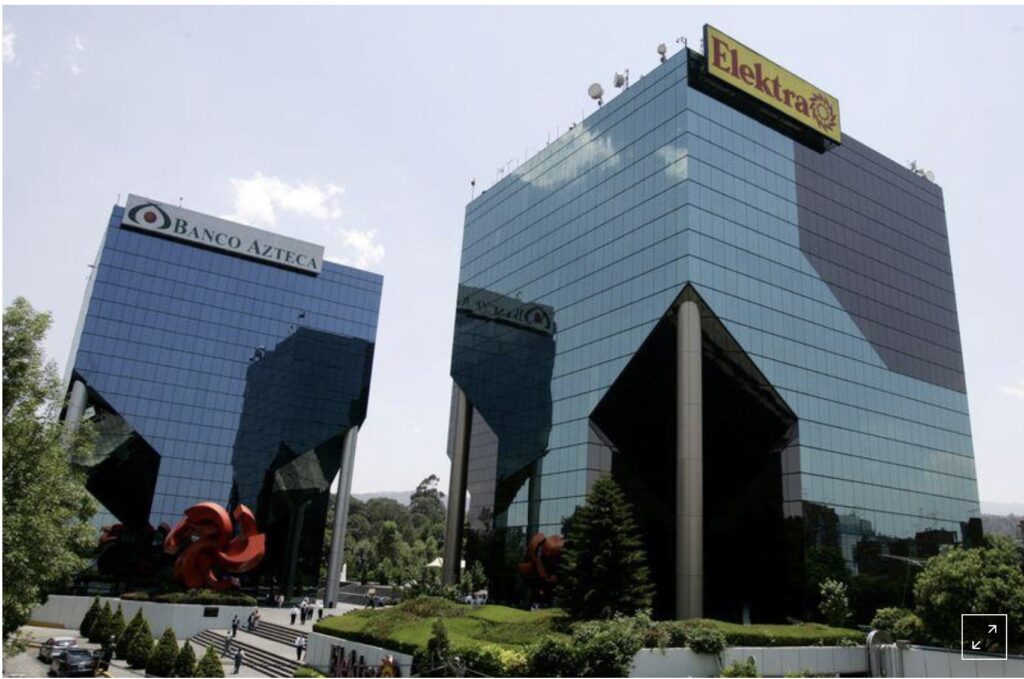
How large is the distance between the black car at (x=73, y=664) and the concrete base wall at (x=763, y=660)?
28512 millimetres

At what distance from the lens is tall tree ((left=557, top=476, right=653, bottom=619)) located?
1411 inches

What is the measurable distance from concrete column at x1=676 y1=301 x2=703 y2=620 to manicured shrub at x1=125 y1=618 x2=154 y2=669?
30.2 meters

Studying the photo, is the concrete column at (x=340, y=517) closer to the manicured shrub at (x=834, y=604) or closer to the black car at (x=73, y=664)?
the black car at (x=73, y=664)

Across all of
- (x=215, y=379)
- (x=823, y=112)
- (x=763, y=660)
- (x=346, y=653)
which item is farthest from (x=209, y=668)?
(x=823, y=112)

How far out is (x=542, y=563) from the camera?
51656 mm

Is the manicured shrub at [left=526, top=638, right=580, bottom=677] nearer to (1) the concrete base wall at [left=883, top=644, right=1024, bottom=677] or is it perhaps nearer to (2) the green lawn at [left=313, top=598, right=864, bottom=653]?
(2) the green lawn at [left=313, top=598, right=864, bottom=653]

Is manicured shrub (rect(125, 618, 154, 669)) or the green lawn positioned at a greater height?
the green lawn

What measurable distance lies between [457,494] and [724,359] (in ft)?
103

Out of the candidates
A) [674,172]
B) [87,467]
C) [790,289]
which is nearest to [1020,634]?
[790,289]

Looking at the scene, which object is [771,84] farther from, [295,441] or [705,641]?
[295,441]

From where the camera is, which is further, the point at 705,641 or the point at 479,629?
the point at 479,629

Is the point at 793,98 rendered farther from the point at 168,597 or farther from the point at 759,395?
the point at 168,597

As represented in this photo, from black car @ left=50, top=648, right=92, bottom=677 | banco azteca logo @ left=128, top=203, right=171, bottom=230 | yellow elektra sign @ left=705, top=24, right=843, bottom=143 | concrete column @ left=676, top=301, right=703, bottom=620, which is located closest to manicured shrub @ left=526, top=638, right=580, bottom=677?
concrete column @ left=676, top=301, right=703, bottom=620

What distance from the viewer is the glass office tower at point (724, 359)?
4978 centimetres
